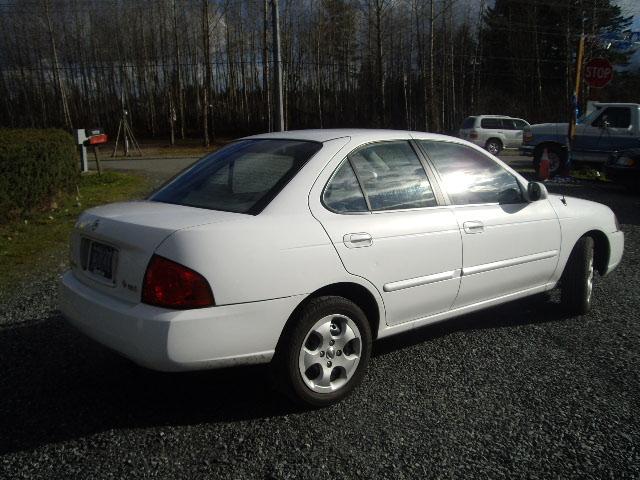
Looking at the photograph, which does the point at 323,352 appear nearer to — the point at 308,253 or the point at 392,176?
the point at 308,253

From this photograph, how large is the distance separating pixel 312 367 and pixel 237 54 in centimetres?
4516

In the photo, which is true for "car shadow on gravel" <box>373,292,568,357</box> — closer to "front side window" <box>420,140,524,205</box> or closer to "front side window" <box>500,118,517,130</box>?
"front side window" <box>420,140,524,205</box>

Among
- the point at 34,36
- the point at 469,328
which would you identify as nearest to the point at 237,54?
the point at 34,36

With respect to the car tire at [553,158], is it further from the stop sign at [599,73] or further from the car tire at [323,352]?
the car tire at [323,352]

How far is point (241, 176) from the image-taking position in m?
3.65

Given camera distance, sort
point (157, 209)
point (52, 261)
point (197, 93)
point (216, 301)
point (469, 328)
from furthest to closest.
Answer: point (197, 93), point (52, 261), point (469, 328), point (157, 209), point (216, 301)

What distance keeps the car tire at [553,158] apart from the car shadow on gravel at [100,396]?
46.0 ft

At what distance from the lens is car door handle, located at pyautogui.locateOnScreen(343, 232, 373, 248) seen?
3.25 meters

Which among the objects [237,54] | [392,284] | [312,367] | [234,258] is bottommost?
[312,367]

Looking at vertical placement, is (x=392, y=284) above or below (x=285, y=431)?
above

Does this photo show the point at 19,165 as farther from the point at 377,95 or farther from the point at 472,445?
the point at 377,95

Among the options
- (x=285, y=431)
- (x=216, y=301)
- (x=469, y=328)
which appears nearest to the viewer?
(x=216, y=301)

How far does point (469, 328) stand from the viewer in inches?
184

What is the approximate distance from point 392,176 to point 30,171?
7294 millimetres
